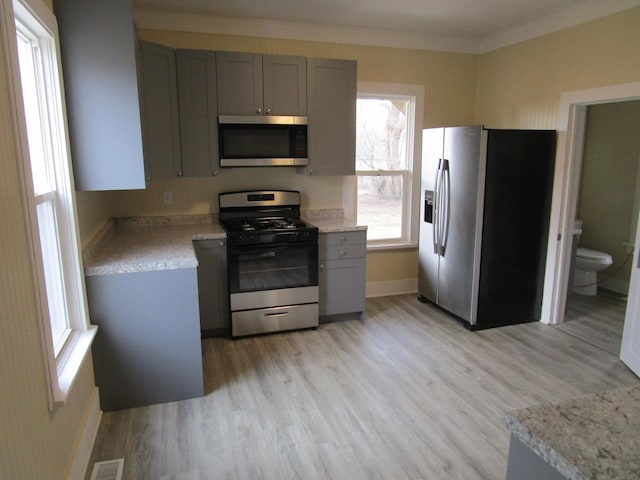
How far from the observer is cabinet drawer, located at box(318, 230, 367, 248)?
150 inches

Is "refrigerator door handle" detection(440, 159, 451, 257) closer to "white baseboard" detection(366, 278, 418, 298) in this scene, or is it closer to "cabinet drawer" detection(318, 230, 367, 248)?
"cabinet drawer" detection(318, 230, 367, 248)

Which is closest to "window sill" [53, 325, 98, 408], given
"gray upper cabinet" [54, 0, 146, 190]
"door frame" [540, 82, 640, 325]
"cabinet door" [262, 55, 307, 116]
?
"gray upper cabinet" [54, 0, 146, 190]

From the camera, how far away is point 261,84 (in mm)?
Answer: 3660

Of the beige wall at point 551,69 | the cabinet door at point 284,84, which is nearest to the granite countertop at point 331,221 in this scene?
the cabinet door at point 284,84

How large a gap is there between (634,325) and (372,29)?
329 cm

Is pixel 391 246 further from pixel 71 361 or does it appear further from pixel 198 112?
pixel 71 361

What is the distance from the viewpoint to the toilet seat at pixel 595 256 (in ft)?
15.1

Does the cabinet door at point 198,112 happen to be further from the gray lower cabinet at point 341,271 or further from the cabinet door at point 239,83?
the gray lower cabinet at point 341,271

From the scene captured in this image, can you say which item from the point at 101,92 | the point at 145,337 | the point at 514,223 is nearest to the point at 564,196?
the point at 514,223

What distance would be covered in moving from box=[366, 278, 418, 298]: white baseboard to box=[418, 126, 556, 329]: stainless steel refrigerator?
72 cm

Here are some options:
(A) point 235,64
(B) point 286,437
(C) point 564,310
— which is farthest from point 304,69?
(C) point 564,310

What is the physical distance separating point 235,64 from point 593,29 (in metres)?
2.80

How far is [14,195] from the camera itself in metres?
1.53

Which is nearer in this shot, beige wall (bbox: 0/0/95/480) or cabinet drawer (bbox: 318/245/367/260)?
beige wall (bbox: 0/0/95/480)
